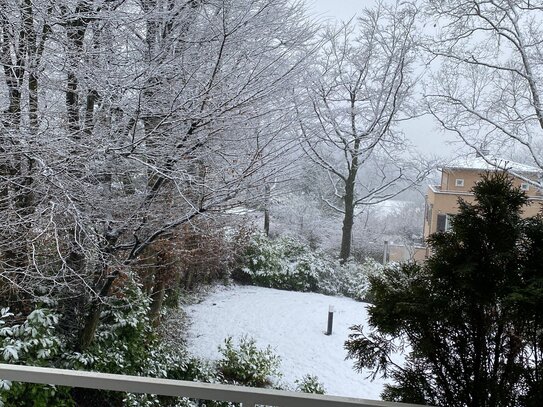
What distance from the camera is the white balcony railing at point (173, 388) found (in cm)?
84

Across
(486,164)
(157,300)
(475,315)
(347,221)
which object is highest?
(486,164)

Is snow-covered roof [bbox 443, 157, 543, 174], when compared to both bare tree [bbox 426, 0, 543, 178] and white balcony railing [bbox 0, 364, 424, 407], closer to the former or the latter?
bare tree [bbox 426, 0, 543, 178]

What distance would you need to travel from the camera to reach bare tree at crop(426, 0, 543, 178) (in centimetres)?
368

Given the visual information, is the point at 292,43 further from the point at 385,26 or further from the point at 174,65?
the point at 385,26

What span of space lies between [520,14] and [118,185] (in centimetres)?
346

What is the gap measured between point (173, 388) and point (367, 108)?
159 inches

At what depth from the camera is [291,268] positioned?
476 centimetres

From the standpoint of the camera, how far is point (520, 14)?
3.74 meters

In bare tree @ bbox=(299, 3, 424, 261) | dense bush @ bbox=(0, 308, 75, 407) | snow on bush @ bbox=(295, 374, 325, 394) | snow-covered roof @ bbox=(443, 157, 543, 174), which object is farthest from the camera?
bare tree @ bbox=(299, 3, 424, 261)

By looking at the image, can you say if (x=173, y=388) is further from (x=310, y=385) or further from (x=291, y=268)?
(x=291, y=268)

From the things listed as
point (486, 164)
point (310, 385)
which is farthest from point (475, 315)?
point (486, 164)

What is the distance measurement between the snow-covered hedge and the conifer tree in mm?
3261

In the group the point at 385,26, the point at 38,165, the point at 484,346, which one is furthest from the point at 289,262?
the point at 484,346

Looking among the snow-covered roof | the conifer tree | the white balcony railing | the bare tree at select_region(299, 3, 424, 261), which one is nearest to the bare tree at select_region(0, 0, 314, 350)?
the white balcony railing
